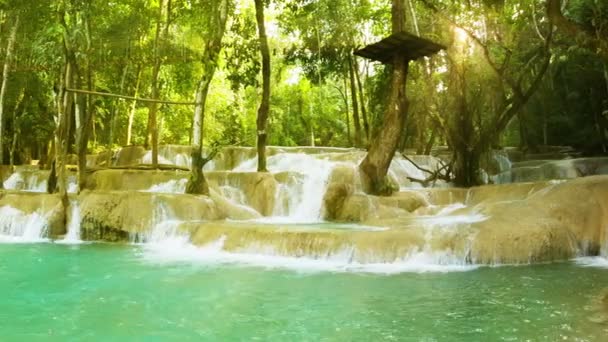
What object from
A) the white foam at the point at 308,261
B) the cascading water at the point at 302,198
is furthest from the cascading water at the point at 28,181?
the white foam at the point at 308,261

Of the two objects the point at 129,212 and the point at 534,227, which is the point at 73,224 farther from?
the point at 534,227

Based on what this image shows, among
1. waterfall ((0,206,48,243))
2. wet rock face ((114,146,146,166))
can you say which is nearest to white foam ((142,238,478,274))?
waterfall ((0,206,48,243))

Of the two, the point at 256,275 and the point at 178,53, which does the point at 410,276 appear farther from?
the point at 178,53

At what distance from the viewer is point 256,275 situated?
8.30 m

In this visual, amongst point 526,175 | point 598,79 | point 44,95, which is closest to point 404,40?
point 526,175

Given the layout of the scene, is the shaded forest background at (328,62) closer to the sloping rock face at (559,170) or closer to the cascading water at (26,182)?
the sloping rock face at (559,170)

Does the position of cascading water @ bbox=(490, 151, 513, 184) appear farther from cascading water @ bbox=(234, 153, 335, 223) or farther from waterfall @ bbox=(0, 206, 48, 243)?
waterfall @ bbox=(0, 206, 48, 243)

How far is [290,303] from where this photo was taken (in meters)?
6.67

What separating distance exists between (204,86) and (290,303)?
8.61m

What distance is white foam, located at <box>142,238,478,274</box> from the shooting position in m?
8.70

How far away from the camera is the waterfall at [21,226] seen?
12914mm

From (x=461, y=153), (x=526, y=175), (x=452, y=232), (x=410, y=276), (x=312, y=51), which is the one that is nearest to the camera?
(x=410, y=276)

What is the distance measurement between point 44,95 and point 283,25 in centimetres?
1063

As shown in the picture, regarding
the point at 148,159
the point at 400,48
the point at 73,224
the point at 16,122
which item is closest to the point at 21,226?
the point at 73,224
